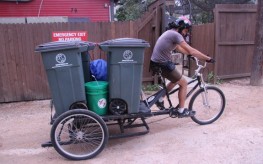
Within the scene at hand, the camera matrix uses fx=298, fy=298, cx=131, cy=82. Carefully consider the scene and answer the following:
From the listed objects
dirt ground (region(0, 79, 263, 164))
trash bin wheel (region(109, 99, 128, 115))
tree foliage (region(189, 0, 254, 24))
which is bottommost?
dirt ground (region(0, 79, 263, 164))

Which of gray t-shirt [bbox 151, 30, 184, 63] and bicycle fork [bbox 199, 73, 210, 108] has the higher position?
gray t-shirt [bbox 151, 30, 184, 63]

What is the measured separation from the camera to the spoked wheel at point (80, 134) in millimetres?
3969

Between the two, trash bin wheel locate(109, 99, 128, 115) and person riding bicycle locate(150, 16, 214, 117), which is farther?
person riding bicycle locate(150, 16, 214, 117)

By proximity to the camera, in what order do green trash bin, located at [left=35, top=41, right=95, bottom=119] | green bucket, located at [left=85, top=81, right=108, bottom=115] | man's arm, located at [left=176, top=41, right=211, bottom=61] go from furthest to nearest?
man's arm, located at [left=176, top=41, right=211, bottom=61], green bucket, located at [left=85, top=81, right=108, bottom=115], green trash bin, located at [left=35, top=41, right=95, bottom=119]

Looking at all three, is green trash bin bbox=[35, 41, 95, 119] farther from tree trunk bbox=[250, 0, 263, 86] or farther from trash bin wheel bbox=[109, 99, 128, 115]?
tree trunk bbox=[250, 0, 263, 86]

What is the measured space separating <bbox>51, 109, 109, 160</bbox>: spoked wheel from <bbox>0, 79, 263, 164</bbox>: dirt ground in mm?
165

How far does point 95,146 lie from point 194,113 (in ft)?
5.93

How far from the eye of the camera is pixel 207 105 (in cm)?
518

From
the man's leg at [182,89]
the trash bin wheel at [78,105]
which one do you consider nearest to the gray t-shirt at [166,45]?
the man's leg at [182,89]

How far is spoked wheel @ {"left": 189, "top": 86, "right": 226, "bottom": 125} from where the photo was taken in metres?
5.18

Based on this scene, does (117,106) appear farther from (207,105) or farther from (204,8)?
(204,8)

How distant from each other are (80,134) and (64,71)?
3.11 feet

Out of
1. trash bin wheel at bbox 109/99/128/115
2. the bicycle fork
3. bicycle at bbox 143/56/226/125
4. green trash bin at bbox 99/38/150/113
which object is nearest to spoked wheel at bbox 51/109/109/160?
trash bin wheel at bbox 109/99/128/115

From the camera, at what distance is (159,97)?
5.09 metres
